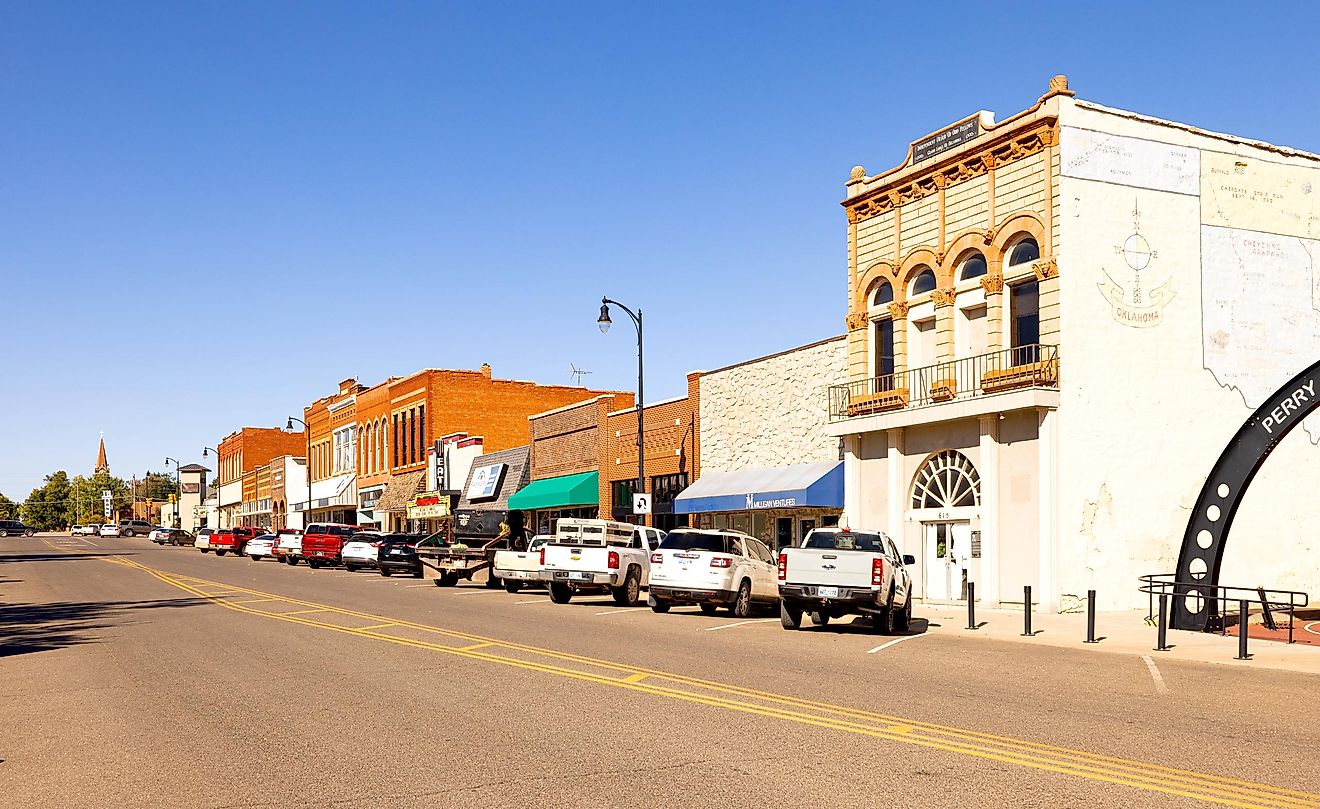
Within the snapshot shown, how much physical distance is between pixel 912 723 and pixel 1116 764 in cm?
213

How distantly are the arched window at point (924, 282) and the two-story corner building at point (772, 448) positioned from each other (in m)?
2.98

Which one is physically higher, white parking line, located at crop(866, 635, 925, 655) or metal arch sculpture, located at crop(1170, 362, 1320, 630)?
metal arch sculpture, located at crop(1170, 362, 1320, 630)

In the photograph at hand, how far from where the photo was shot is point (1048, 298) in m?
27.4

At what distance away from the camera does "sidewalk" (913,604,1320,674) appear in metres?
17.8

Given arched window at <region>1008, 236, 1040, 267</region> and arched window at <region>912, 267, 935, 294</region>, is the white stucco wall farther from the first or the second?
arched window at <region>912, 267, 935, 294</region>

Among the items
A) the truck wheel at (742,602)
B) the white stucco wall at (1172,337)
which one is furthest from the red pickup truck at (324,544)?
the white stucco wall at (1172,337)

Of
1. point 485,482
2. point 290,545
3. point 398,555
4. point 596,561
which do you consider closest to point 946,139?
point 596,561

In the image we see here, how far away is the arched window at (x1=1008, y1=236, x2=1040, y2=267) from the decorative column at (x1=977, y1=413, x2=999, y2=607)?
3.57 metres

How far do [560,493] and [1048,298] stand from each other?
84.3ft

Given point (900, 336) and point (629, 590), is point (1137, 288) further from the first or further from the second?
point (629, 590)

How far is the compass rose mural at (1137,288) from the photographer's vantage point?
27906mm

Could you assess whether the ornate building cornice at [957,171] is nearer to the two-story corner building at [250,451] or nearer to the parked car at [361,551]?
the parked car at [361,551]

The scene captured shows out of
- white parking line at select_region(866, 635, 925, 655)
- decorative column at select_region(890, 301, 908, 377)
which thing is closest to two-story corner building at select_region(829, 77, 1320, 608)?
decorative column at select_region(890, 301, 908, 377)

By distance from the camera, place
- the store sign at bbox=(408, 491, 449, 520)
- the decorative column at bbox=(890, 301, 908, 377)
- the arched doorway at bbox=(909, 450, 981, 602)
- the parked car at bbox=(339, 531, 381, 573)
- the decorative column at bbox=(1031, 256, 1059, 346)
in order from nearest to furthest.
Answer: the decorative column at bbox=(1031, 256, 1059, 346), the arched doorway at bbox=(909, 450, 981, 602), the decorative column at bbox=(890, 301, 908, 377), the parked car at bbox=(339, 531, 381, 573), the store sign at bbox=(408, 491, 449, 520)
